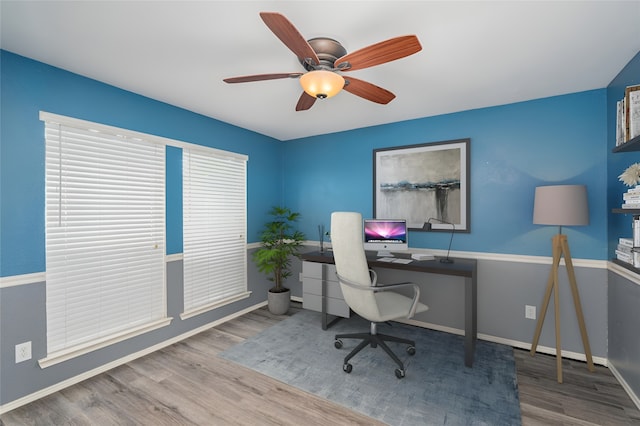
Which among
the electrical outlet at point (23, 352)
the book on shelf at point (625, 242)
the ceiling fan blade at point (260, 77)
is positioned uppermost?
the ceiling fan blade at point (260, 77)

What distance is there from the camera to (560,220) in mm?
2316

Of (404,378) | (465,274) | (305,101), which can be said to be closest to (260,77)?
(305,101)

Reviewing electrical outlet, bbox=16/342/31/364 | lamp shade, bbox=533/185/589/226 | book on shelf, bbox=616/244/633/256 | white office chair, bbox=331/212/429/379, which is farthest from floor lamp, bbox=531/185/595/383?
electrical outlet, bbox=16/342/31/364

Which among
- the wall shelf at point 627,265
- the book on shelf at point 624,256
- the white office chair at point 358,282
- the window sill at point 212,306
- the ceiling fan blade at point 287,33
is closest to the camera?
the ceiling fan blade at point 287,33

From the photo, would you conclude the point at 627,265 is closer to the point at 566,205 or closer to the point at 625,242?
the point at 625,242

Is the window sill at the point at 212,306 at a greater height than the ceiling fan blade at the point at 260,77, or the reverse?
the ceiling fan blade at the point at 260,77

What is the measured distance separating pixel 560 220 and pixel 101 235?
12.8 feet

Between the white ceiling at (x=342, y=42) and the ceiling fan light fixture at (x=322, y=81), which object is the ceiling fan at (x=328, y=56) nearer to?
the ceiling fan light fixture at (x=322, y=81)

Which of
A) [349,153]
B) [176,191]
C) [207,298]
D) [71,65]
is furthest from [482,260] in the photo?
[71,65]

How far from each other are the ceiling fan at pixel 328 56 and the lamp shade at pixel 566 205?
1.69 meters

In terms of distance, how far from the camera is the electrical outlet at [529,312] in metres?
2.79

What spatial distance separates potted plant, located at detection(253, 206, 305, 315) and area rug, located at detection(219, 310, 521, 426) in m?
0.53

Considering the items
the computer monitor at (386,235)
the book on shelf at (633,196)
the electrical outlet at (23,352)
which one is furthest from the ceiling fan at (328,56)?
the electrical outlet at (23,352)

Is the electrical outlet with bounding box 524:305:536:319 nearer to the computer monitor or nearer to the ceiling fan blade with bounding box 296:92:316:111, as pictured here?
the computer monitor
